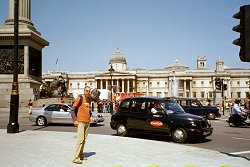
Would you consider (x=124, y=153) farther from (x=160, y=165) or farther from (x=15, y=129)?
(x=15, y=129)

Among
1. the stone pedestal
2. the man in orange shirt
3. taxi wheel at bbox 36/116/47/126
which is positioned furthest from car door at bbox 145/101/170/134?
the stone pedestal

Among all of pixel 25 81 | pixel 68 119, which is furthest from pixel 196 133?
pixel 25 81

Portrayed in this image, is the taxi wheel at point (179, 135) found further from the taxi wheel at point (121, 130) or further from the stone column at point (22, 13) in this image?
the stone column at point (22, 13)

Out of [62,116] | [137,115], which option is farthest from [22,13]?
[137,115]

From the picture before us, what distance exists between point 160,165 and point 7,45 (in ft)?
77.8

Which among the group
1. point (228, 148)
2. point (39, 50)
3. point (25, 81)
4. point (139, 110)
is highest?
point (39, 50)

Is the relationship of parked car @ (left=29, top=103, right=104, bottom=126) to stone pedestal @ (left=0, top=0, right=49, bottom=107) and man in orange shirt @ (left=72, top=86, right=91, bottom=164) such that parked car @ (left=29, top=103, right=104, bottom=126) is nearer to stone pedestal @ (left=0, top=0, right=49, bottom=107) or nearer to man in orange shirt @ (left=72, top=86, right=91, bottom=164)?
stone pedestal @ (left=0, top=0, right=49, bottom=107)

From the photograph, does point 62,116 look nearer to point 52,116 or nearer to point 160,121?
point 52,116

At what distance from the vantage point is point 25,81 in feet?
88.9

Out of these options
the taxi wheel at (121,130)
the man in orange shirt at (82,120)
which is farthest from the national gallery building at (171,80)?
the man in orange shirt at (82,120)

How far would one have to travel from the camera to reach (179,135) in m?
12.0

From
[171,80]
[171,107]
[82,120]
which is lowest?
[82,120]

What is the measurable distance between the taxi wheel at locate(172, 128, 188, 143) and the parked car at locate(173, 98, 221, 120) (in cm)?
1141

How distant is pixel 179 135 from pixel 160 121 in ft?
2.97
